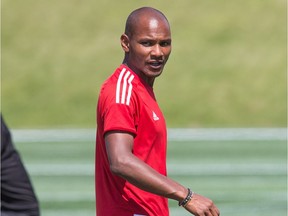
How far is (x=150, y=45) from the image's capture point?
529 cm

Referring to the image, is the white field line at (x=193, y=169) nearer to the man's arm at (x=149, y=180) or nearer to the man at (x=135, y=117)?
the man at (x=135, y=117)

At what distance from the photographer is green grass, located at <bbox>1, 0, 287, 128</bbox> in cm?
2319

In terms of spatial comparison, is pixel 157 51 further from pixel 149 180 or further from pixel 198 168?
pixel 198 168

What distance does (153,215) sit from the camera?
17.5 ft

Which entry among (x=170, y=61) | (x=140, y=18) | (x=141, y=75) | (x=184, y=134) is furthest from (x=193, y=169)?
(x=140, y=18)

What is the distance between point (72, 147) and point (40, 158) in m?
1.17

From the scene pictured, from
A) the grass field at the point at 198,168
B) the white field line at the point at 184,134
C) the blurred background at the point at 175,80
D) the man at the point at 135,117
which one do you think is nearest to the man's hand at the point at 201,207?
the man at the point at 135,117

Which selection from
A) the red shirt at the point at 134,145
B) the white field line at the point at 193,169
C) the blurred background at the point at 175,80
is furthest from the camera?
the blurred background at the point at 175,80

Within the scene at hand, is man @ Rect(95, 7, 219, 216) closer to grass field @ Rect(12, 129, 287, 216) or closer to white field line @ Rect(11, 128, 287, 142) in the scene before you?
grass field @ Rect(12, 129, 287, 216)

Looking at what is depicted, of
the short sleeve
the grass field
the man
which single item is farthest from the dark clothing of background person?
the grass field

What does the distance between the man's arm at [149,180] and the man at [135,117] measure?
14cm

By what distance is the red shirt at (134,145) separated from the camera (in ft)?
16.9

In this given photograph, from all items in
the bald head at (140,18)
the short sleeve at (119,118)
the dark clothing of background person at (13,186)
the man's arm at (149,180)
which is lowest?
the man's arm at (149,180)

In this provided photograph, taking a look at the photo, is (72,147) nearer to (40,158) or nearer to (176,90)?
(40,158)
